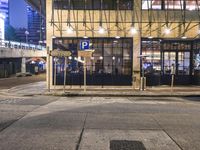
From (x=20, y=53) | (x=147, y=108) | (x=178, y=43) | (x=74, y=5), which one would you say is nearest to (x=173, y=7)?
(x=178, y=43)

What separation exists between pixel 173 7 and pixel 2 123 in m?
20.3

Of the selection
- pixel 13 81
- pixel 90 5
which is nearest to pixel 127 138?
pixel 90 5

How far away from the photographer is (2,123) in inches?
478

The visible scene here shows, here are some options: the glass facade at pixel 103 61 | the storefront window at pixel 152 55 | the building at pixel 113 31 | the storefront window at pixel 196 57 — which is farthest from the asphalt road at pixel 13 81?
the storefront window at pixel 196 57

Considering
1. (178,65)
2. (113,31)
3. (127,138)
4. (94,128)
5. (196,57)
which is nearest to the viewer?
(127,138)

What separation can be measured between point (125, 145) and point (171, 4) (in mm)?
21884

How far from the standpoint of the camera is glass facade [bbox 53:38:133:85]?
97.2ft

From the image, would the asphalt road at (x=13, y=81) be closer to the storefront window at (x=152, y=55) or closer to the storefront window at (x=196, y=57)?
the storefront window at (x=152, y=55)

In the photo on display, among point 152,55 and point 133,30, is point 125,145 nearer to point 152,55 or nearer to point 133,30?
point 133,30

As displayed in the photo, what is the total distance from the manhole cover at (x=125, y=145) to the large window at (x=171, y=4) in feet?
69.3

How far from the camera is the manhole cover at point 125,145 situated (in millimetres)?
9164

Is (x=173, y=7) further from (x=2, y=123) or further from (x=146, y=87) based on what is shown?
(x=2, y=123)

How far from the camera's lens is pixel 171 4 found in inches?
1173

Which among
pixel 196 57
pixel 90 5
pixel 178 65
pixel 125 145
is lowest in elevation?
pixel 125 145
